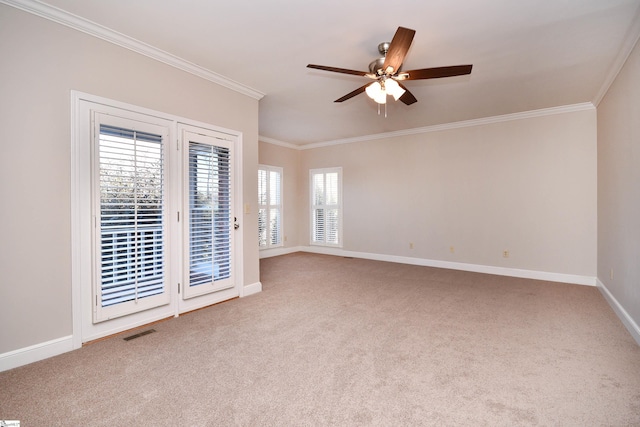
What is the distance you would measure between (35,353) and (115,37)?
2660 mm

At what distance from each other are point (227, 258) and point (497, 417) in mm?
2959

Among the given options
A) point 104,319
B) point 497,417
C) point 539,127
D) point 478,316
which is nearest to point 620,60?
point 539,127

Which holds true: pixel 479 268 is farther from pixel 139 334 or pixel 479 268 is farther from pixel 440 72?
pixel 139 334

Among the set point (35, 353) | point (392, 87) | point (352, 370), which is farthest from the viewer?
point (392, 87)

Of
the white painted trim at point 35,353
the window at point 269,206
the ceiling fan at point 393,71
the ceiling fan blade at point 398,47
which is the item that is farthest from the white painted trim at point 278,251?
the ceiling fan blade at point 398,47

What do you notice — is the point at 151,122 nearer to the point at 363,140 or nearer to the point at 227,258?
the point at 227,258

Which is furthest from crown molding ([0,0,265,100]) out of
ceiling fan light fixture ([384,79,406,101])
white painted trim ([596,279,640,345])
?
white painted trim ([596,279,640,345])

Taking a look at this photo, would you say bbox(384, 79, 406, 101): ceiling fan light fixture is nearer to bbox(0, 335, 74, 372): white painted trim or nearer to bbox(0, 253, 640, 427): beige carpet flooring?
bbox(0, 253, 640, 427): beige carpet flooring

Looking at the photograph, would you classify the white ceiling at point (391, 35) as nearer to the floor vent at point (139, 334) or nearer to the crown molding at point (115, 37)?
the crown molding at point (115, 37)

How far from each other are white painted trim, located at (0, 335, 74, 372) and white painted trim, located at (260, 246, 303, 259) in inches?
166

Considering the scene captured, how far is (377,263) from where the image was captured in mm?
5910

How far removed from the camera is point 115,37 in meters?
2.61

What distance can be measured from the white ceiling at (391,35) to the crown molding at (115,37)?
0.22ft

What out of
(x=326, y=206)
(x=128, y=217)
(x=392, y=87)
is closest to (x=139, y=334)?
(x=128, y=217)
